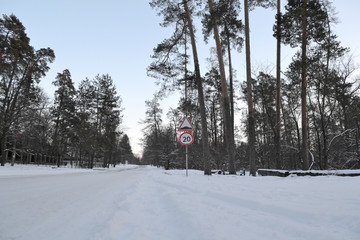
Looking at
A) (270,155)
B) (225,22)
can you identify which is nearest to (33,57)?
(225,22)

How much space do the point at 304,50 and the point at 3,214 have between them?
15340mm

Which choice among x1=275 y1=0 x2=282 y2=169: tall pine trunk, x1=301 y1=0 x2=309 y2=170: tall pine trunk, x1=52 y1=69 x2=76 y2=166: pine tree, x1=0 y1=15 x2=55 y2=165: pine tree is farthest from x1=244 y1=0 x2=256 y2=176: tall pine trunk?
x1=52 y1=69 x2=76 y2=166: pine tree

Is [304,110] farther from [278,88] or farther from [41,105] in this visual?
[41,105]

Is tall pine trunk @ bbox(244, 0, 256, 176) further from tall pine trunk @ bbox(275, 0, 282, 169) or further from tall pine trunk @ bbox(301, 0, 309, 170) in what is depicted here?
tall pine trunk @ bbox(301, 0, 309, 170)

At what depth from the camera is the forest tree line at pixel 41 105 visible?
726 inches

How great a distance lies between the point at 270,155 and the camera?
86.8 feet

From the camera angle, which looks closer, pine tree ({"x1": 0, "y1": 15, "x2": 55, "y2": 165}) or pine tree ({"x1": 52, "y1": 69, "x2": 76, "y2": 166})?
pine tree ({"x1": 0, "y1": 15, "x2": 55, "y2": 165})

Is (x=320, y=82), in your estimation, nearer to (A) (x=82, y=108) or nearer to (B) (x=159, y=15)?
(B) (x=159, y=15)

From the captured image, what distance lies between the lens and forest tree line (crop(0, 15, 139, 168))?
18.4 meters

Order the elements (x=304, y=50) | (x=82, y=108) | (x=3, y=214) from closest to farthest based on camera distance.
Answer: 1. (x=3, y=214)
2. (x=304, y=50)
3. (x=82, y=108)

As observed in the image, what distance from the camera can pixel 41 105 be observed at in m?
24.8

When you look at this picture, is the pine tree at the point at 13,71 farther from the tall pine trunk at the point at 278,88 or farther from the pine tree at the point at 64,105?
the tall pine trunk at the point at 278,88

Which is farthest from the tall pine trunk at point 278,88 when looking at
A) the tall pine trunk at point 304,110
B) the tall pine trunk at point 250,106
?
the tall pine trunk at point 250,106

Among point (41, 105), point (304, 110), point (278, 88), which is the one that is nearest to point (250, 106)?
point (278, 88)
